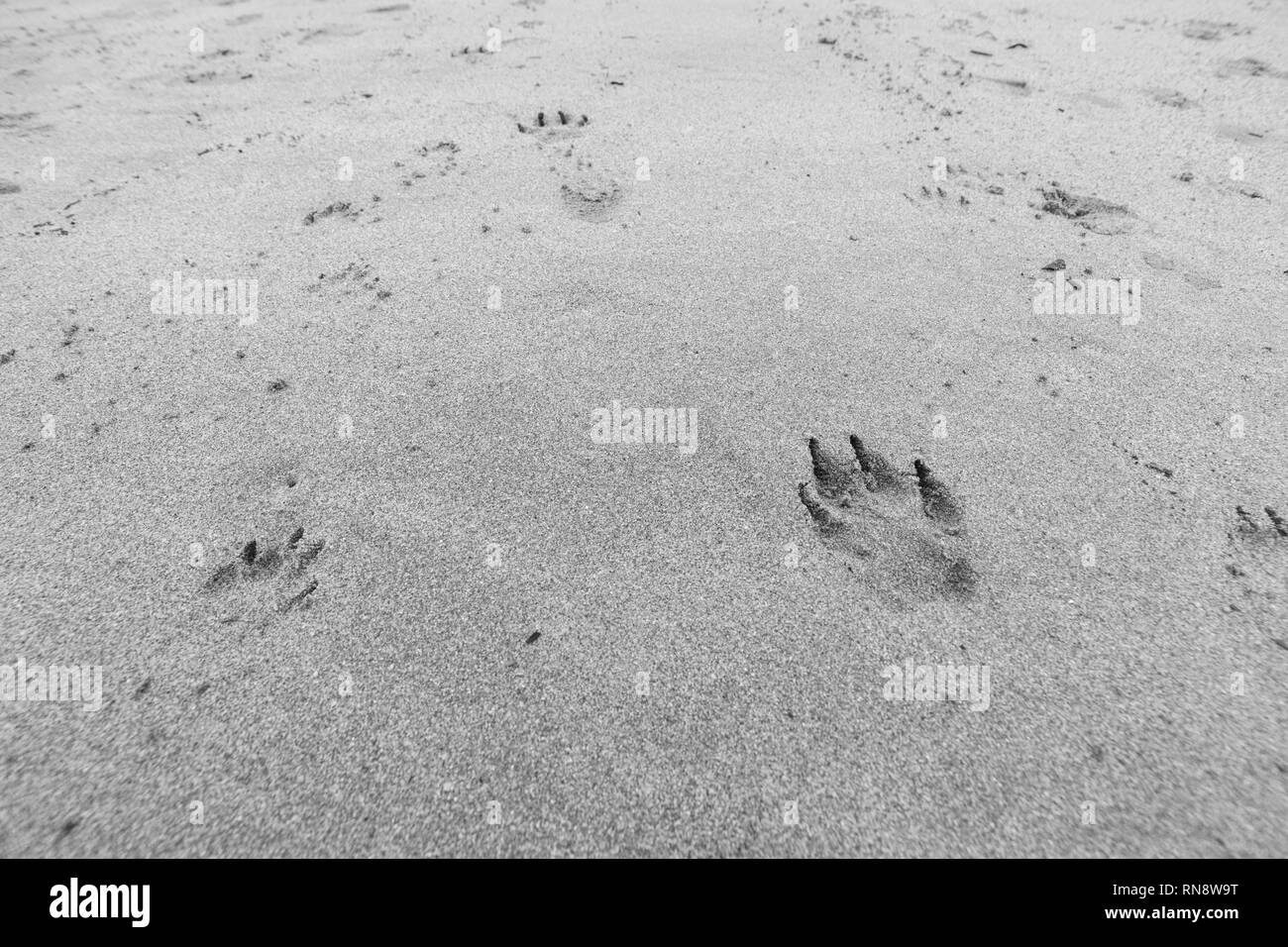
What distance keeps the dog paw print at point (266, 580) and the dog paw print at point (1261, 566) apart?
3292 mm

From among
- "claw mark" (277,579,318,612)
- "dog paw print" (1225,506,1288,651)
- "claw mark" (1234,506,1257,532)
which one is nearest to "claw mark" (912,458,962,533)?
"dog paw print" (1225,506,1288,651)

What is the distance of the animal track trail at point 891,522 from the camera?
2.36 metres

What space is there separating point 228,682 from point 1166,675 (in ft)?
9.88

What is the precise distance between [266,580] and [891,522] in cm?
234

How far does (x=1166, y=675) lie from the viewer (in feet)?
6.91

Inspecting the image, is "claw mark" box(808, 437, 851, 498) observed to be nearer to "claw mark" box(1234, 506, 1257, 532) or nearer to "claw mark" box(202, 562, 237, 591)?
"claw mark" box(1234, 506, 1257, 532)

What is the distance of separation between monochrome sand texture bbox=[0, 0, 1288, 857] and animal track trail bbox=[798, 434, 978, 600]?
2 cm

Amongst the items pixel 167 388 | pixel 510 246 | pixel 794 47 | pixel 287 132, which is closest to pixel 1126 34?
pixel 794 47

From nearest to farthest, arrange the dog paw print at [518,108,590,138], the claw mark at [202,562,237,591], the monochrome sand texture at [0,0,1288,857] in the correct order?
the monochrome sand texture at [0,0,1288,857] < the claw mark at [202,562,237,591] < the dog paw print at [518,108,590,138]

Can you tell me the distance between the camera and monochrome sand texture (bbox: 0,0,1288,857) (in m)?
1.89

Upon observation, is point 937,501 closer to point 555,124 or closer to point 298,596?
point 298,596

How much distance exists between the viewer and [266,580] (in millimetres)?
2391

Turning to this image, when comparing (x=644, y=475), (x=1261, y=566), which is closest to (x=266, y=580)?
(x=644, y=475)

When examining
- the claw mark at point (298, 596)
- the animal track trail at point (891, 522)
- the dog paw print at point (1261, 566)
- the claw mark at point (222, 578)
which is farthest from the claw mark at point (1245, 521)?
the claw mark at point (222, 578)
